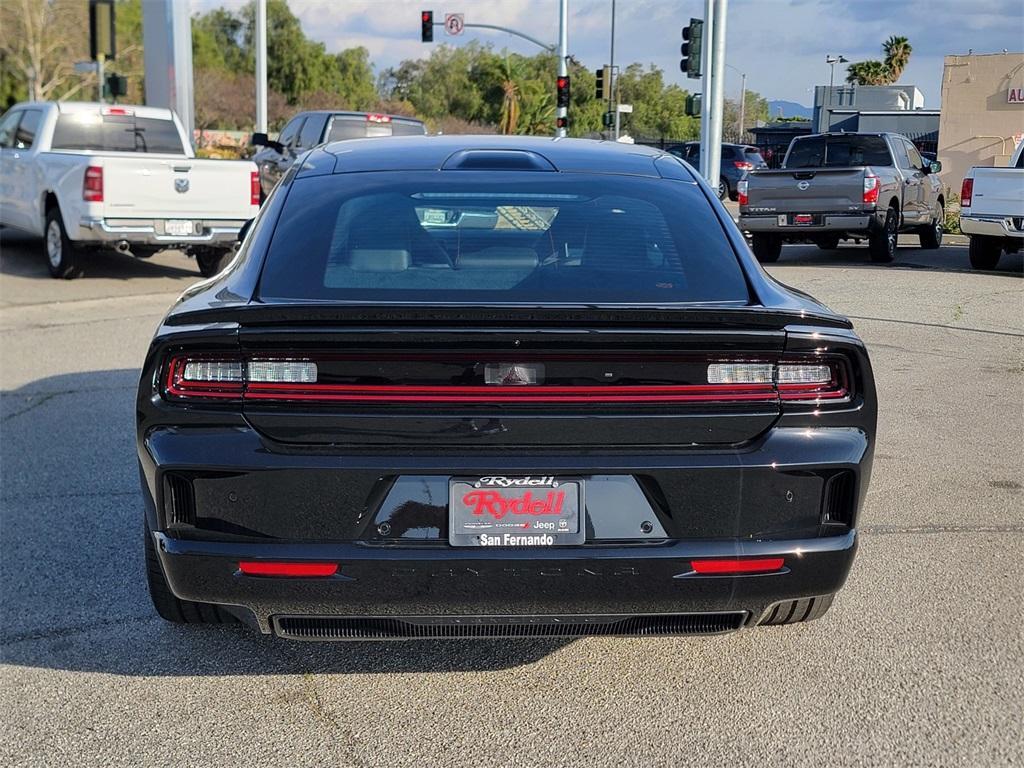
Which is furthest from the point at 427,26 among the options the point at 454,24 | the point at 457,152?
the point at 457,152

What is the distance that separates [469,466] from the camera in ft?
11.1

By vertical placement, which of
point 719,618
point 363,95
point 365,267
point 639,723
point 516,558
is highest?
point 363,95

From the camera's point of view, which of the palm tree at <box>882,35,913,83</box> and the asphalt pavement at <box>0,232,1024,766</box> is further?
the palm tree at <box>882,35,913,83</box>

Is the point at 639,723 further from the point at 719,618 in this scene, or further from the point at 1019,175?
the point at 1019,175

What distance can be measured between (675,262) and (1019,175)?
44.2 ft

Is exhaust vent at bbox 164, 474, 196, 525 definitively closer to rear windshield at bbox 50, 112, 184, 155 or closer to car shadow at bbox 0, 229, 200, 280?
car shadow at bbox 0, 229, 200, 280

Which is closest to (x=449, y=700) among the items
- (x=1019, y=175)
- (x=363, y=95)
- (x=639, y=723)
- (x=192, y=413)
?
(x=639, y=723)

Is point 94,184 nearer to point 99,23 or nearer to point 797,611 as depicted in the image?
point 797,611

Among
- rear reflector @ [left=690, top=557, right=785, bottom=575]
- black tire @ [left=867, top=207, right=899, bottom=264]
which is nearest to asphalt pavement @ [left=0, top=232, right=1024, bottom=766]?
rear reflector @ [left=690, top=557, right=785, bottom=575]

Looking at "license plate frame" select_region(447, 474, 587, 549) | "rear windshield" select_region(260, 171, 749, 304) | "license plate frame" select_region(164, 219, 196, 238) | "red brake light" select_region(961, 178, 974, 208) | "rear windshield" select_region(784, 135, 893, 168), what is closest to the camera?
"license plate frame" select_region(447, 474, 587, 549)

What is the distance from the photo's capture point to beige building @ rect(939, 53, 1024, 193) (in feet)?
116

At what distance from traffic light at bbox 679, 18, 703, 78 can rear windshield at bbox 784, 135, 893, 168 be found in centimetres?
506

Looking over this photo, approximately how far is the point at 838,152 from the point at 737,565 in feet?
56.5

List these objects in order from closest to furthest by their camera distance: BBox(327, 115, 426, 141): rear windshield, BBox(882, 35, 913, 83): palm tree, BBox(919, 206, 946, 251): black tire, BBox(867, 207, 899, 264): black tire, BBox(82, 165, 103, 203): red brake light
A: BBox(82, 165, 103, 203): red brake light, BBox(867, 207, 899, 264): black tire, BBox(327, 115, 426, 141): rear windshield, BBox(919, 206, 946, 251): black tire, BBox(882, 35, 913, 83): palm tree
